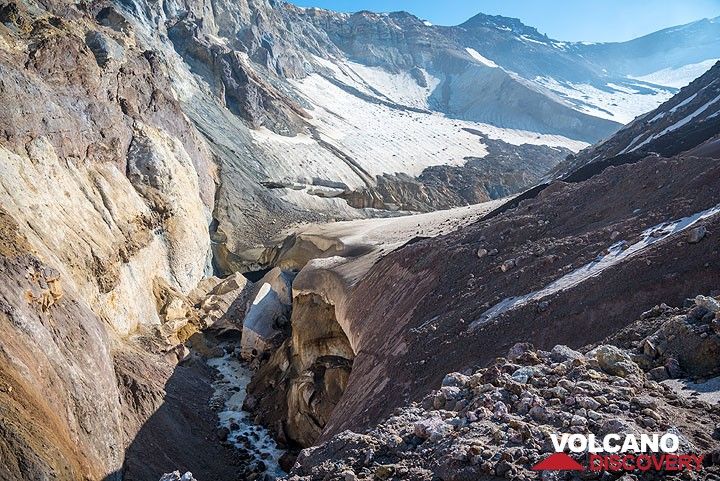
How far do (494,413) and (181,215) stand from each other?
2462 cm

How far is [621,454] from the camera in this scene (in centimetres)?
458

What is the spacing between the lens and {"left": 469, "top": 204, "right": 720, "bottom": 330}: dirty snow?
9.98 meters

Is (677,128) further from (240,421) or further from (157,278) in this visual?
(157,278)

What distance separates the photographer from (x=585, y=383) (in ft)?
19.4

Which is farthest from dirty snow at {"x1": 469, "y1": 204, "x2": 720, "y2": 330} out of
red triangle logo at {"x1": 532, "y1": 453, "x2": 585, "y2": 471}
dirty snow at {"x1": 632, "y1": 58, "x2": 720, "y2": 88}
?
dirty snow at {"x1": 632, "y1": 58, "x2": 720, "y2": 88}

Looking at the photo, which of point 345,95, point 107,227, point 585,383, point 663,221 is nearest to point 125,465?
point 585,383

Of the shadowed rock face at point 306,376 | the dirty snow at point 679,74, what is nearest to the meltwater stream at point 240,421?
the shadowed rock face at point 306,376

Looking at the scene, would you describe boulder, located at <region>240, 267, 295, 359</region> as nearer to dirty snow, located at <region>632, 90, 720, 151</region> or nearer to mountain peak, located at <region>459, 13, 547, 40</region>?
dirty snow, located at <region>632, 90, 720, 151</region>

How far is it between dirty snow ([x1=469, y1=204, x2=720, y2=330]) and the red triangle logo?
5610 millimetres

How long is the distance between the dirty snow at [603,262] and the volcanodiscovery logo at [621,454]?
5.40 m

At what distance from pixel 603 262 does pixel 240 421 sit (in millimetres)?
11948

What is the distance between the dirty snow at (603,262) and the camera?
998cm

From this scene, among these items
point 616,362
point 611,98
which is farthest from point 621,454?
point 611,98

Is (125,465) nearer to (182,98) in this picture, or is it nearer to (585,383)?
(585,383)
